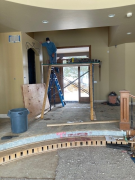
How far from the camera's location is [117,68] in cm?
586

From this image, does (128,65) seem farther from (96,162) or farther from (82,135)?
(96,162)

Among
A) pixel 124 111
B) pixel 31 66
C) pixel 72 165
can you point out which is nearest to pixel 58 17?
pixel 31 66

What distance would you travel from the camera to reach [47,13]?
2.93 metres

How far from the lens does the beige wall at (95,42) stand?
610 cm

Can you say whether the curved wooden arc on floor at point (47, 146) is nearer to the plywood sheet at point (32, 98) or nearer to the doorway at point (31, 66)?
the plywood sheet at point (32, 98)

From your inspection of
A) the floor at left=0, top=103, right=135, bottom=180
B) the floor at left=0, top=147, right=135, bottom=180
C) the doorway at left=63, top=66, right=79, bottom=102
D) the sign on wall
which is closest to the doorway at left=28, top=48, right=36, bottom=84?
the sign on wall

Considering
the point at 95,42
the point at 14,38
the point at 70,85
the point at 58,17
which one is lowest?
the point at 70,85

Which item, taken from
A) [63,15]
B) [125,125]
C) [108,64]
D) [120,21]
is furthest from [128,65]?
[63,15]

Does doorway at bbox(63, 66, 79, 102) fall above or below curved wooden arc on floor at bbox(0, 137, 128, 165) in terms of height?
above

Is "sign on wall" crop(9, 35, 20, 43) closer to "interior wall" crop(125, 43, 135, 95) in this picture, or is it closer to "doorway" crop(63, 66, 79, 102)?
"doorway" crop(63, 66, 79, 102)

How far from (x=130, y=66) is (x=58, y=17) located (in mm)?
3616

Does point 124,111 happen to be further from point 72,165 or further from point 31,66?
point 31,66

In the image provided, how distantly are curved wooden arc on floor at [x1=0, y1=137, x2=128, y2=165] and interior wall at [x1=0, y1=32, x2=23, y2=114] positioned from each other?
1743 millimetres

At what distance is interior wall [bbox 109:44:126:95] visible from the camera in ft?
18.6
